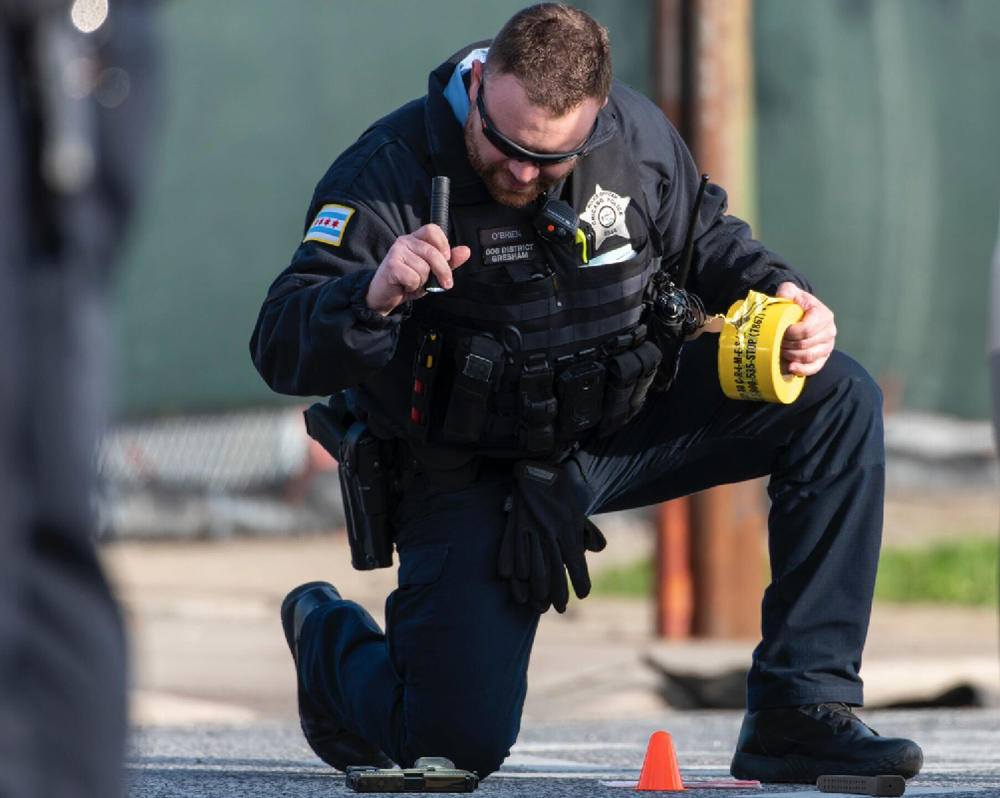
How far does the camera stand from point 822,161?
8.90 meters

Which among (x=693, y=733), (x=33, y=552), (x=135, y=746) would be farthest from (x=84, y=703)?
(x=693, y=733)

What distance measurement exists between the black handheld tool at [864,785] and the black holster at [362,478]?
2.98 feet

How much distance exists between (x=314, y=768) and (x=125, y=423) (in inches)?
237

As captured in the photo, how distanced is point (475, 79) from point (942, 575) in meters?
5.03

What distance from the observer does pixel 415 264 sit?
2498mm

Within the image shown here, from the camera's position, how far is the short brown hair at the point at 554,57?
9.13 ft

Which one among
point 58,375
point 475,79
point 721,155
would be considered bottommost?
point 721,155

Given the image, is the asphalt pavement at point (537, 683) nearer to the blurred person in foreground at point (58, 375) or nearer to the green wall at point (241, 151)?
the blurred person in foreground at point (58, 375)

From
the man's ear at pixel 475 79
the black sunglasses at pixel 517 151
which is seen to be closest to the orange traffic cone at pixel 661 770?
the black sunglasses at pixel 517 151

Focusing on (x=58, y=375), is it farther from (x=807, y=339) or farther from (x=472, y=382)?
(x=807, y=339)

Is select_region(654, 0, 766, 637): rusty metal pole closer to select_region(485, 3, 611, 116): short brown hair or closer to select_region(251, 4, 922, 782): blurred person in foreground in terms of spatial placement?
select_region(251, 4, 922, 782): blurred person in foreground

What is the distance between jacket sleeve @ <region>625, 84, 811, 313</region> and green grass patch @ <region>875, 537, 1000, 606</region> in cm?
411

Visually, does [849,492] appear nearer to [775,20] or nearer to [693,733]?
[693,733]

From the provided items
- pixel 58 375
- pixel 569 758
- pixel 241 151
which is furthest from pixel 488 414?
pixel 241 151
